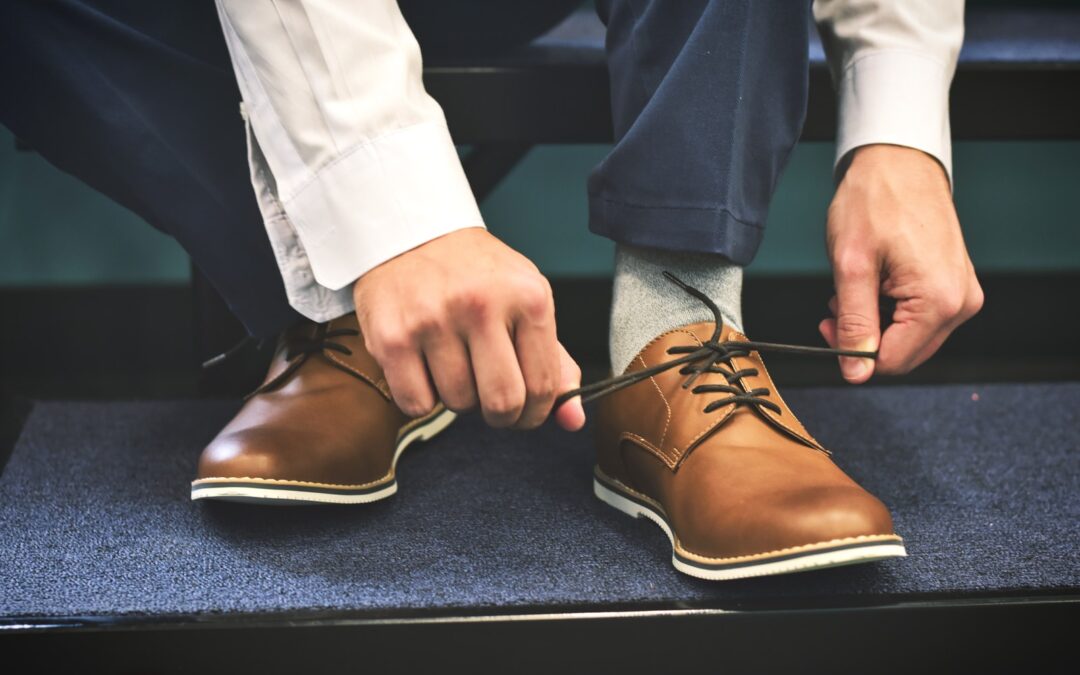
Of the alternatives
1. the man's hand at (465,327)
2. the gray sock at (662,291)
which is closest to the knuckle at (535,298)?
the man's hand at (465,327)

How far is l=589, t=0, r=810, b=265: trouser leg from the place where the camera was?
0.58 metres

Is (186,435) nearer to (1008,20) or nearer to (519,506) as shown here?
(519,506)

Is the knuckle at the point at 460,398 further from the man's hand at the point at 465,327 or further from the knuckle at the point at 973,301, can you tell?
the knuckle at the point at 973,301

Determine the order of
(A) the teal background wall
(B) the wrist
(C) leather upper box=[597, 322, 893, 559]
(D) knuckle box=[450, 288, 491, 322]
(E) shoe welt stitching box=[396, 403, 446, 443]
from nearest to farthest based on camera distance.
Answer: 1. (D) knuckle box=[450, 288, 491, 322]
2. (C) leather upper box=[597, 322, 893, 559]
3. (B) the wrist
4. (E) shoe welt stitching box=[396, 403, 446, 443]
5. (A) the teal background wall

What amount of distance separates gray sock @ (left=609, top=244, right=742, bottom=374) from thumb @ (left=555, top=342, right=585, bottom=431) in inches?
6.4

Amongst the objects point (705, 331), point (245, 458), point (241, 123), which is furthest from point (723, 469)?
point (241, 123)

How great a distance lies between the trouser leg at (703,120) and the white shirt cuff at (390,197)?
6.1 inches

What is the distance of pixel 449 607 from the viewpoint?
54cm

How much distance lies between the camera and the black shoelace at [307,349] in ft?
2.33

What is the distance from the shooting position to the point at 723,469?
581mm

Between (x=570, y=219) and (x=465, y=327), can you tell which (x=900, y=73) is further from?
(x=570, y=219)

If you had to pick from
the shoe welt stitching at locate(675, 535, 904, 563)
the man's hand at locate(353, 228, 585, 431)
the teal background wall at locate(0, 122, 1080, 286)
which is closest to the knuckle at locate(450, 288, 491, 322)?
the man's hand at locate(353, 228, 585, 431)

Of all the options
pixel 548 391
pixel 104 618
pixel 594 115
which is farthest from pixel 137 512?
pixel 594 115

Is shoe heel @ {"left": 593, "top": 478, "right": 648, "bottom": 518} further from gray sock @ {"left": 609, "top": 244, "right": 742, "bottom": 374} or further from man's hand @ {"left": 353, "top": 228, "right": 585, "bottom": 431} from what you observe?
man's hand @ {"left": 353, "top": 228, "right": 585, "bottom": 431}
